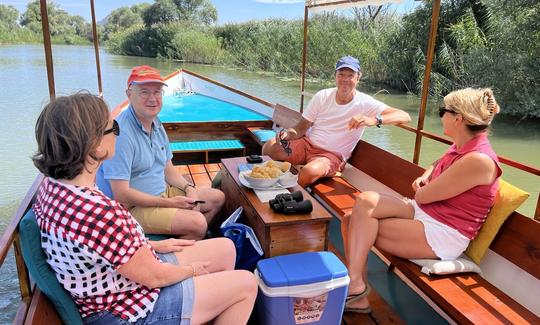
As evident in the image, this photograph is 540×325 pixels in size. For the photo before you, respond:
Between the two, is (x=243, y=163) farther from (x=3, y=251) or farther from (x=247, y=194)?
(x=3, y=251)

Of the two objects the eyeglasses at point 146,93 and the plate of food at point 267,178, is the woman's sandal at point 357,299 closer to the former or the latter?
the plate of food at point 267,178

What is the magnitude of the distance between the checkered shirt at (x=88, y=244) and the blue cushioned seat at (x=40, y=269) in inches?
0.6

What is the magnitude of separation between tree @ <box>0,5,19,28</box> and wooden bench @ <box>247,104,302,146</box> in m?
37.8

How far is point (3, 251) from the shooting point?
3.36 ft

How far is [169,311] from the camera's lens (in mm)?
1229

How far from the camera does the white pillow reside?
5.49 ft

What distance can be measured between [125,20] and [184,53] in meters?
30.3

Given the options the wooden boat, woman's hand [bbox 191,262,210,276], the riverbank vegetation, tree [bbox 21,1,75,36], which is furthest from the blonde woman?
tree [bbox 21,1,75,36]

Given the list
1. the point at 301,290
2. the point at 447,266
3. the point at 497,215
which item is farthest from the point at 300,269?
the point at 497,215

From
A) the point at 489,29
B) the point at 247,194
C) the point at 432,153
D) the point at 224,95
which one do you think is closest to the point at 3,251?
the point at 247,194

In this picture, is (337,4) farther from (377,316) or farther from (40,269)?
(40,269)

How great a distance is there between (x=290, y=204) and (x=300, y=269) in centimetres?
31

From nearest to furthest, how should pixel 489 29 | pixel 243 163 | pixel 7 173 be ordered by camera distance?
pixel 243 163 < pixel 7 173 < pixel 489 29

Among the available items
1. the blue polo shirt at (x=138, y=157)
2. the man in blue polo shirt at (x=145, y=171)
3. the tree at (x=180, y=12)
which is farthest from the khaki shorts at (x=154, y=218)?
the tree at (x=180, y=12)
